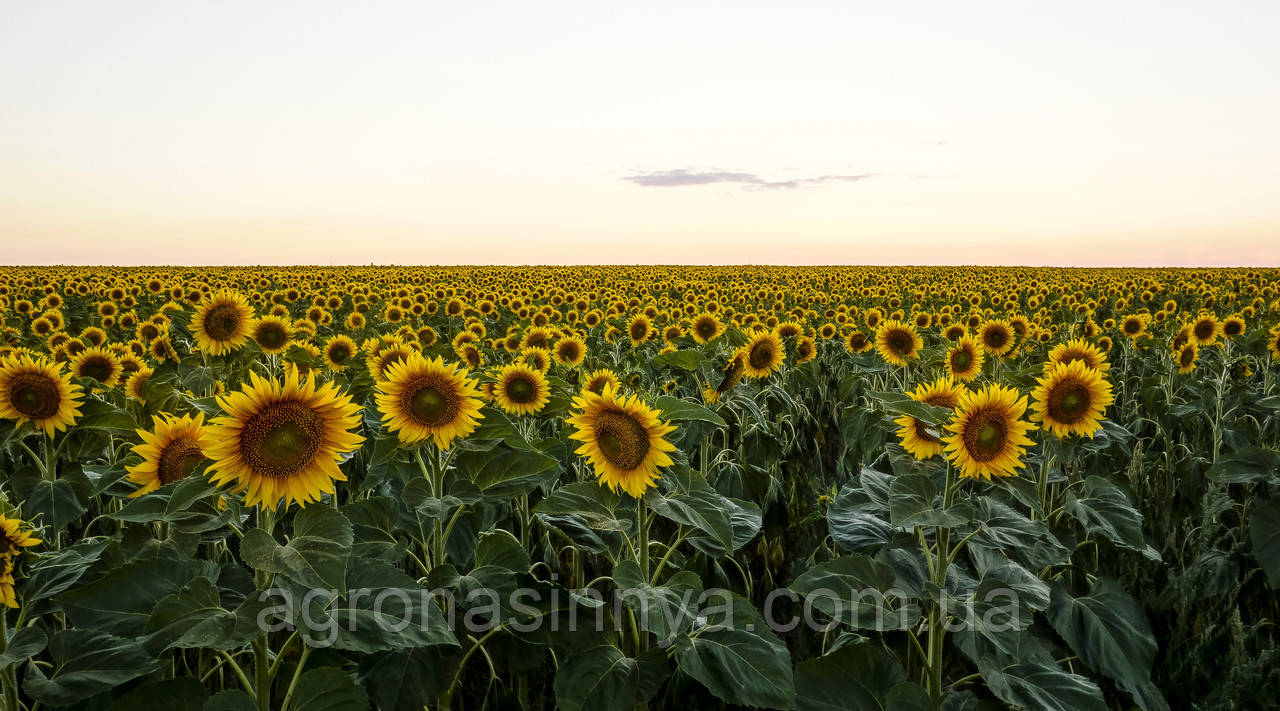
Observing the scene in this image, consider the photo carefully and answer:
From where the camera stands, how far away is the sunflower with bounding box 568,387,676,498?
2.28 m

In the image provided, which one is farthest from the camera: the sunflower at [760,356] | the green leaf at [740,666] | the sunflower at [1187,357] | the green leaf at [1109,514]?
the sunflower at [1187,357]

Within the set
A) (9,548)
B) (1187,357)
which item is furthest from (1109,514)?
(1187,357)

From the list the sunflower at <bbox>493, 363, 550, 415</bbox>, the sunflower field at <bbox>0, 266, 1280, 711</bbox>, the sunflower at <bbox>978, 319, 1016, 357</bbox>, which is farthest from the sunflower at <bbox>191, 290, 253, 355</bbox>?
the sunflower at <bbox>978, 319, 1016, 357</bbox>

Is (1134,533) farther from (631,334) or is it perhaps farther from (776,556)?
(631,334)

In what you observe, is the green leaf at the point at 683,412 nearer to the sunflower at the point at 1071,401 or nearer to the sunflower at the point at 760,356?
the sunflower at the point at 1071,401

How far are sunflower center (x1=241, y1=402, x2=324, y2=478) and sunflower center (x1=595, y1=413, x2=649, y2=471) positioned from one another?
0.82 metres

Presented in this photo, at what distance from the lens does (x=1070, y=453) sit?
3.41 metres

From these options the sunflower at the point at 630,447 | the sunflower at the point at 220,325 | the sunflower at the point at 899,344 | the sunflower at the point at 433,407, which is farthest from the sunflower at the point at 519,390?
the sunflower at the point at 899,344

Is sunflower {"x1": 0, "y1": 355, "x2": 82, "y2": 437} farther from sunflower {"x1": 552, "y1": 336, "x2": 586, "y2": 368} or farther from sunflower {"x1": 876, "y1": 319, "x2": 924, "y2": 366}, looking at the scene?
sunflower {"x1": 876, "y1": 319, "x2": 924, "y2": 366}

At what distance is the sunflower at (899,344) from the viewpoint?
714 cm

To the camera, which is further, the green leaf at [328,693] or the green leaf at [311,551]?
the green leaf at [328,693]

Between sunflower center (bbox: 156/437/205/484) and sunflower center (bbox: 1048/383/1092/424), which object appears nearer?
sunflower center (bbox: 156/437/205/484)

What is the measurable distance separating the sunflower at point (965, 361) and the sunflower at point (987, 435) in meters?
3.68

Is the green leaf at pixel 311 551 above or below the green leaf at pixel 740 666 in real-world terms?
above
